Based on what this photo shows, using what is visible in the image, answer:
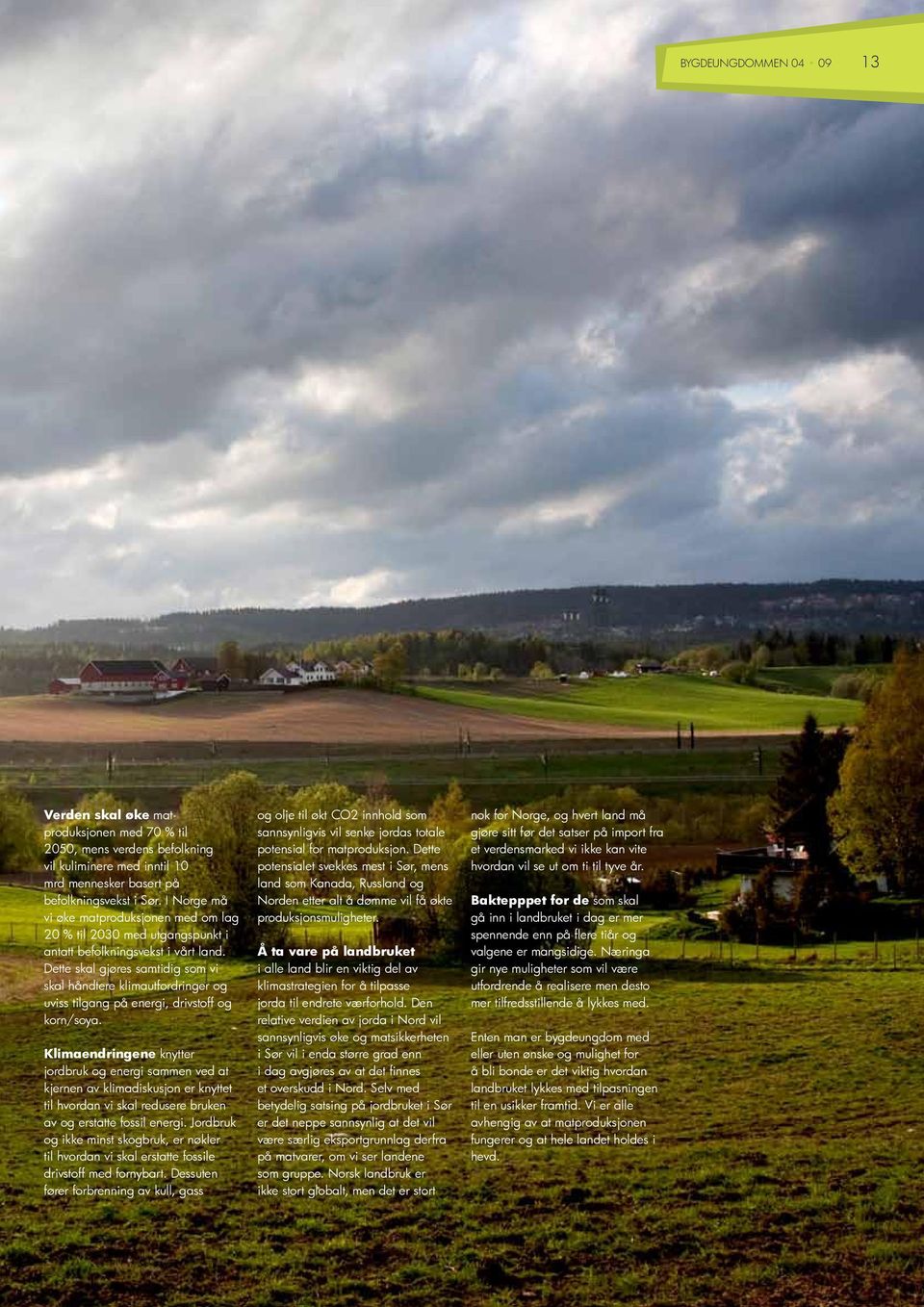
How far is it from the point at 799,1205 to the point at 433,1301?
499 cm

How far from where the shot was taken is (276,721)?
110812 millimetres

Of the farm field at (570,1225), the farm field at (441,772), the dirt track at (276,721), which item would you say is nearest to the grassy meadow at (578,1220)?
the farm field at (570,1225)

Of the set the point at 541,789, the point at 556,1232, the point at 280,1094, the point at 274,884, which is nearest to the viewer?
the point at 556,1232

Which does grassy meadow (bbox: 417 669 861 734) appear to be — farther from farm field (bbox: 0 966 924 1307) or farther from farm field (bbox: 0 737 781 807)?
farm field (bbox: 0 966 924 1307)

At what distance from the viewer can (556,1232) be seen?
14.8 metres

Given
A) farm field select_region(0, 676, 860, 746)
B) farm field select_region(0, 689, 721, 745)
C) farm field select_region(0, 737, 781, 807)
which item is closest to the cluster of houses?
farm field select_region(0, 689, 721, 745)

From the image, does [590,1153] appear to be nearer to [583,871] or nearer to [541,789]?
[583,871]

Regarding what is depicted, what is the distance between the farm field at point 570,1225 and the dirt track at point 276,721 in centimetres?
8039

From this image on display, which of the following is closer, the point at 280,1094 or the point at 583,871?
the point at 280,1094

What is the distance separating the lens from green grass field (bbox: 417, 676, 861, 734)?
127 metres

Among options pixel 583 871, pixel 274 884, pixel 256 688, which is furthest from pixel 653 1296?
pixel 256 688

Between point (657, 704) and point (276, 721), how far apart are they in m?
57.7

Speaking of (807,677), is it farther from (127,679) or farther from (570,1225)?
(570,1225)

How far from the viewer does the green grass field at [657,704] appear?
416ft
